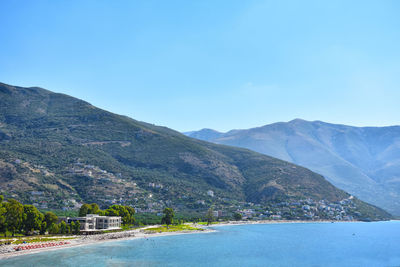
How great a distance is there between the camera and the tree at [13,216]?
89.0 m

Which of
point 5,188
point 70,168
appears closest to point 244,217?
point 70,168

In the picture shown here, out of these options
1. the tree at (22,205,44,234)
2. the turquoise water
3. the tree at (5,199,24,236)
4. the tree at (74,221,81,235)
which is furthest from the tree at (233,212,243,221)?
the tree at (5,199,24,236)

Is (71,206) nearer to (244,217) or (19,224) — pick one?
(19,224)

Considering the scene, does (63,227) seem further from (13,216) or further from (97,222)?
(13,216)

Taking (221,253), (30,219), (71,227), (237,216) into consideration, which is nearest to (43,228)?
(30,219)

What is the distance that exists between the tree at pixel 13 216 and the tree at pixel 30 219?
68.6 inches

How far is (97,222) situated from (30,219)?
25764 mm

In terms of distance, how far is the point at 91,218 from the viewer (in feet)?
369

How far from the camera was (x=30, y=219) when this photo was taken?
9469cm

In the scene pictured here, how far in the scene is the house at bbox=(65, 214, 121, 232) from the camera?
108125mm

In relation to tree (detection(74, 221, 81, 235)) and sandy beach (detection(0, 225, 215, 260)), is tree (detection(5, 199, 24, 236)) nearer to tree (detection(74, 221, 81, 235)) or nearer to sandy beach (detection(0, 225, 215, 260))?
sandy beach (detection(0, 225, 215, 260))

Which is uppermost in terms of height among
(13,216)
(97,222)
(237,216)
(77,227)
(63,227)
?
(13,216)

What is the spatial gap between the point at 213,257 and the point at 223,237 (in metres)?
38.0

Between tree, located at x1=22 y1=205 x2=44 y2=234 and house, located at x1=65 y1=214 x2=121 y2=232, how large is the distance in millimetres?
12451
